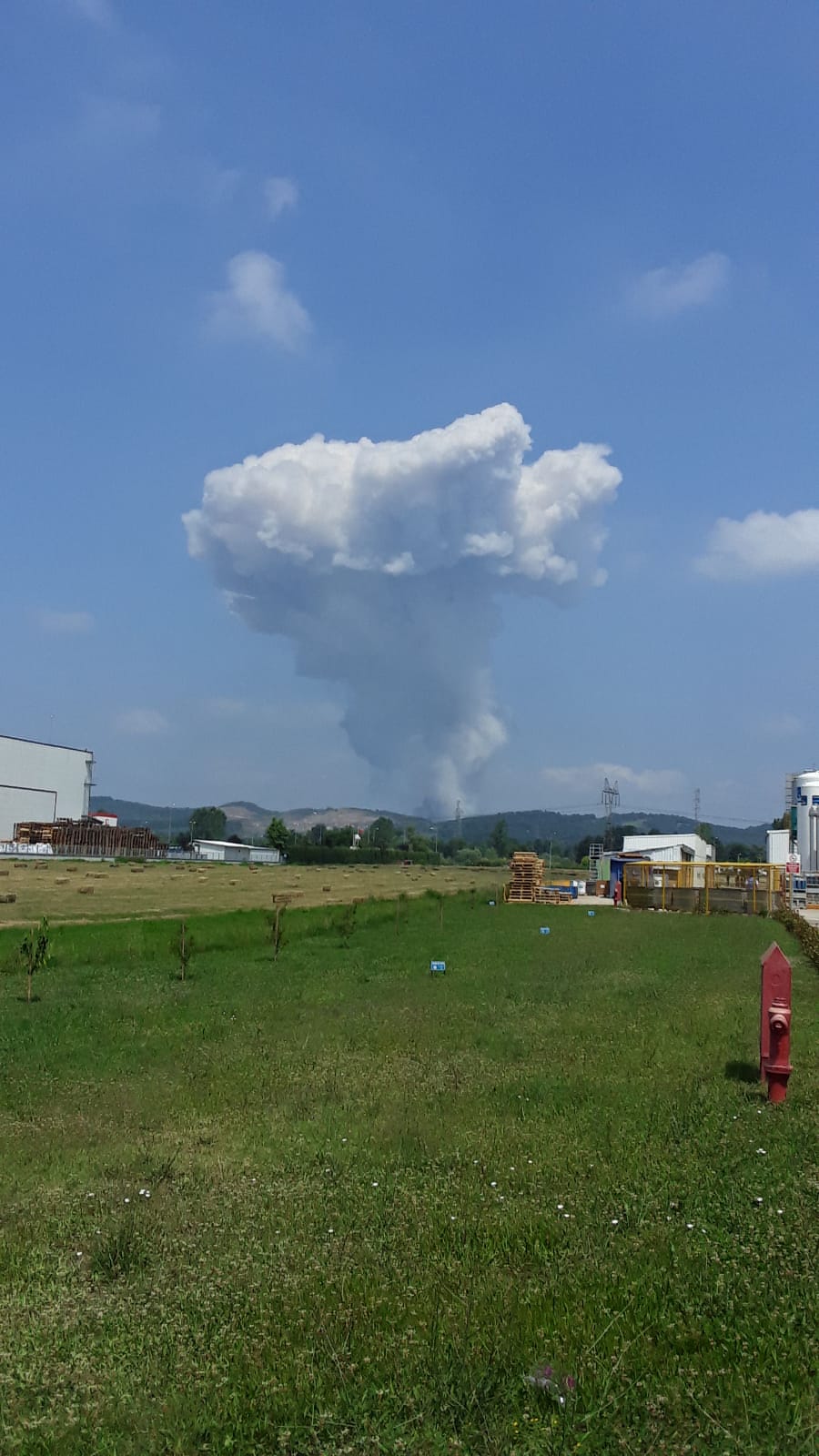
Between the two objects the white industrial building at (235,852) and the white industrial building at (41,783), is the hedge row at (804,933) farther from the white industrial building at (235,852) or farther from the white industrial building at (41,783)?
the white industrial building at (235,852)

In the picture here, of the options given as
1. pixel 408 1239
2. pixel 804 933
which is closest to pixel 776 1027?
pixel 408 1239

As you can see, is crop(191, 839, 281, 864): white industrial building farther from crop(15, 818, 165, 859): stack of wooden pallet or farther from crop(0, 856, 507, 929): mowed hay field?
crop(0, 856, 507, 929): mowed hay field

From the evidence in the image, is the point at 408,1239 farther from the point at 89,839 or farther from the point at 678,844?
the point at 89,839

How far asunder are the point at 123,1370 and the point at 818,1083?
641cm

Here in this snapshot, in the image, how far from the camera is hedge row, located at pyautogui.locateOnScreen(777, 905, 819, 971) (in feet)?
64.1

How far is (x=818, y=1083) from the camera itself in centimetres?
837

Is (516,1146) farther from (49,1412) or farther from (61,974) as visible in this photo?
(61,974)

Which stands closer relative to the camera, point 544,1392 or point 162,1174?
point 544,1392

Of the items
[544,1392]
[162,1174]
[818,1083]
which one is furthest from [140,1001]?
[544,1392]

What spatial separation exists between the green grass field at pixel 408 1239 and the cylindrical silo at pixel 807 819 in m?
58.6

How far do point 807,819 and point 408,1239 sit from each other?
221 ft

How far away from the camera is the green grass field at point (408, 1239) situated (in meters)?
3.64

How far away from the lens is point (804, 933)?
25.0m

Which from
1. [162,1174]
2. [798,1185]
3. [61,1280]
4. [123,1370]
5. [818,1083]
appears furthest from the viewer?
[818,1083]
